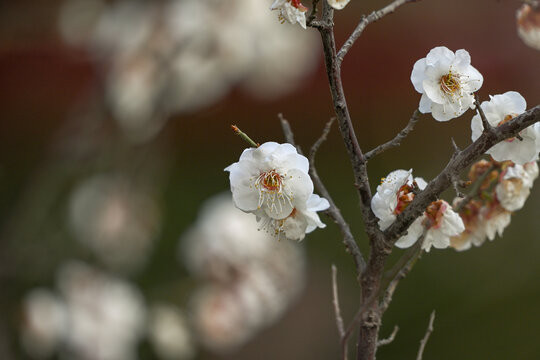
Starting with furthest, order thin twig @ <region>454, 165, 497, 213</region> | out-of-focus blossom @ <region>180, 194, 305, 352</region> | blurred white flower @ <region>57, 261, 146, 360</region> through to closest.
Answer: blurred white flower @ <region>57, 261, 146, 360</region> → out-of-focus blossom @ <region>180, 194, 305, 352</region> → thin twig @ <region>454, 165, 497, 213</region>

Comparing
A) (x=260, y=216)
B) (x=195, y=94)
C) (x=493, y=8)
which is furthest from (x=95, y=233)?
(x=493, y=8)

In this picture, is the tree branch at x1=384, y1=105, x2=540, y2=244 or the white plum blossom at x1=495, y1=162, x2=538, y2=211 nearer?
the tree branch at x1=384, y1=105, x2=540, y2=244

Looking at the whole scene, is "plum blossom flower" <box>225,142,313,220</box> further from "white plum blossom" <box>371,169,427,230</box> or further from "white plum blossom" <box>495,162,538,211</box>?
"white plum blossom" <box>495,162,538,211</box>

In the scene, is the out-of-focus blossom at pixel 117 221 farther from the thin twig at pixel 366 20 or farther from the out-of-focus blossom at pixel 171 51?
the thin twig at pixel 366 20

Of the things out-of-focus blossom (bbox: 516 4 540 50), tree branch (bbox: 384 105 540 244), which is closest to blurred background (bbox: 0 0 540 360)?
out-of-focus blossom (bbox: 516 4 540 50)

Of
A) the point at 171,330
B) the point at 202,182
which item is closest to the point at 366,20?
the point at 171,330

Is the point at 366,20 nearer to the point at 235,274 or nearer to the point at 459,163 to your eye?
the point at 459,163

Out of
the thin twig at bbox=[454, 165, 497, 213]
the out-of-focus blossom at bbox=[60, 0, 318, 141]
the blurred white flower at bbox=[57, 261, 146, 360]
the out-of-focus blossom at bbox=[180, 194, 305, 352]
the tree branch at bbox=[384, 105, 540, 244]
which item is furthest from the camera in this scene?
the blurred white flower at bbox=[57, 261, 146, 360]
